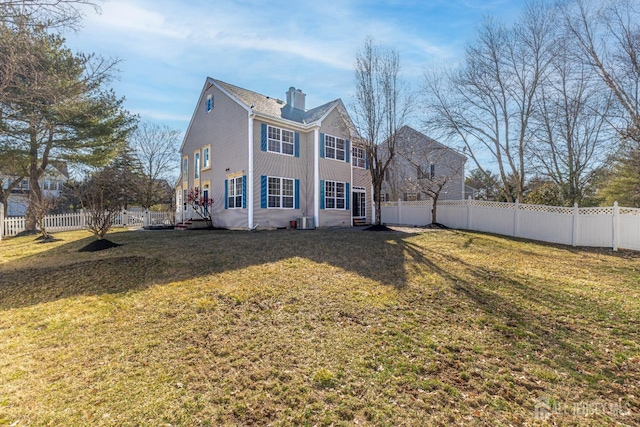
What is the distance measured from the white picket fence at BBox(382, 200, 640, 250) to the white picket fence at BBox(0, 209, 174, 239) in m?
17.4

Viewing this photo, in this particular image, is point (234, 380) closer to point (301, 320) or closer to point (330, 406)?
point (330, 406)

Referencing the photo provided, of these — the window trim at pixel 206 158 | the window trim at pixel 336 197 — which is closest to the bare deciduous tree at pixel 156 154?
the window trim at pixel 206 158

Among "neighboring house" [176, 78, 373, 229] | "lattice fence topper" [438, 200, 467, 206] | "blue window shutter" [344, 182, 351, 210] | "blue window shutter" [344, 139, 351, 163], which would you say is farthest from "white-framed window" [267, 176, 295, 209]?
"lattice fence topper" [438, 200, 467, 206]

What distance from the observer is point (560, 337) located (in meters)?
3.70

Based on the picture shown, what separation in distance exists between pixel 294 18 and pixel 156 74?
5.36 meters

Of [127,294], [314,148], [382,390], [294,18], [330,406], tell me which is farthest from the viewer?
[314,148]

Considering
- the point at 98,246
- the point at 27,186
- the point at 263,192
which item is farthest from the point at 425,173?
the point at 27,186

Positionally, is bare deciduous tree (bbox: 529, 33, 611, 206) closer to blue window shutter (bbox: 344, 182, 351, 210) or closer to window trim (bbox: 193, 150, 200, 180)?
blue window shutter (bbox: 344, 182, 351, 210)

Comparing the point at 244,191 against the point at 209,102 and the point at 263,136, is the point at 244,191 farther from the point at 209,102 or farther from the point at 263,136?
the point at 209,102

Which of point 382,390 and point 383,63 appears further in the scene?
point 383,63

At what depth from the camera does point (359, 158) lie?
18.1m

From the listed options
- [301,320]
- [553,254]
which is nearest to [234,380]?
[301,320]

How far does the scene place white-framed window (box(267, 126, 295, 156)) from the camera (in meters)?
14.4

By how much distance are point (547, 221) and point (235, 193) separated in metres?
14.0
